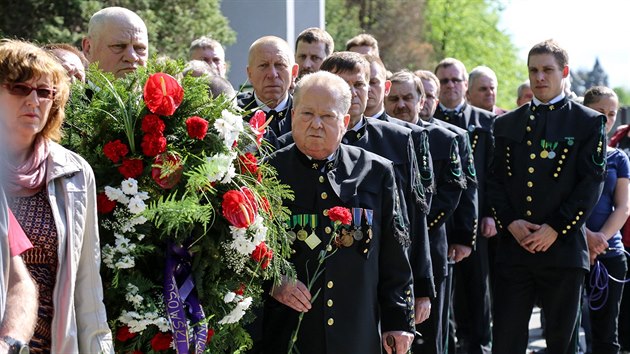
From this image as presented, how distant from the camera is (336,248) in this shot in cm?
477

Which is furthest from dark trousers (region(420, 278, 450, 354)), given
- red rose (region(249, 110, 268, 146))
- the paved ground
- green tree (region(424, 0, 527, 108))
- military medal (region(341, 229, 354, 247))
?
green tree (region(424, 0, 527, 108))

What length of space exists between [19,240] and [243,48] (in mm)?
21302

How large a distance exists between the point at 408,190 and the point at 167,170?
2028mm

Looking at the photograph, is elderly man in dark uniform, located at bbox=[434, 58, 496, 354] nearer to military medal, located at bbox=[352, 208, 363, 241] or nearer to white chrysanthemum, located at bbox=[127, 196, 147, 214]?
military medal, located at bbox=[352, 208, 363, 241]

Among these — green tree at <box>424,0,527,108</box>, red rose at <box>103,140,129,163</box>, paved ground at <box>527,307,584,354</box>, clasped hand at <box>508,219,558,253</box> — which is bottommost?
paved ground at <box>527,307,584,354</box>

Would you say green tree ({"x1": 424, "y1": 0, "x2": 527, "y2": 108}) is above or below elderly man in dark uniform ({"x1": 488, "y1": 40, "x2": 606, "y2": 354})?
above

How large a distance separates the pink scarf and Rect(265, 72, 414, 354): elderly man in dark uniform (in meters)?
1.43

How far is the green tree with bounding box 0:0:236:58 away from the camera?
16.7 meters

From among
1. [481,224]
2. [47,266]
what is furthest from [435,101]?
[47,266]

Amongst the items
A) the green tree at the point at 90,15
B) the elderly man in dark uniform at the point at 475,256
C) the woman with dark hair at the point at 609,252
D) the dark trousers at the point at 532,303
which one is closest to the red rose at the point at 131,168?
the dark trousers at the point at 532,303

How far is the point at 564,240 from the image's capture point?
7.02m

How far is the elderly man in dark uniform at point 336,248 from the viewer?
4746 mm

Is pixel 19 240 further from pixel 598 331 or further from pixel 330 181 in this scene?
pixel 598 331

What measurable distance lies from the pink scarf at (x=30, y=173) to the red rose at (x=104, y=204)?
41cm
